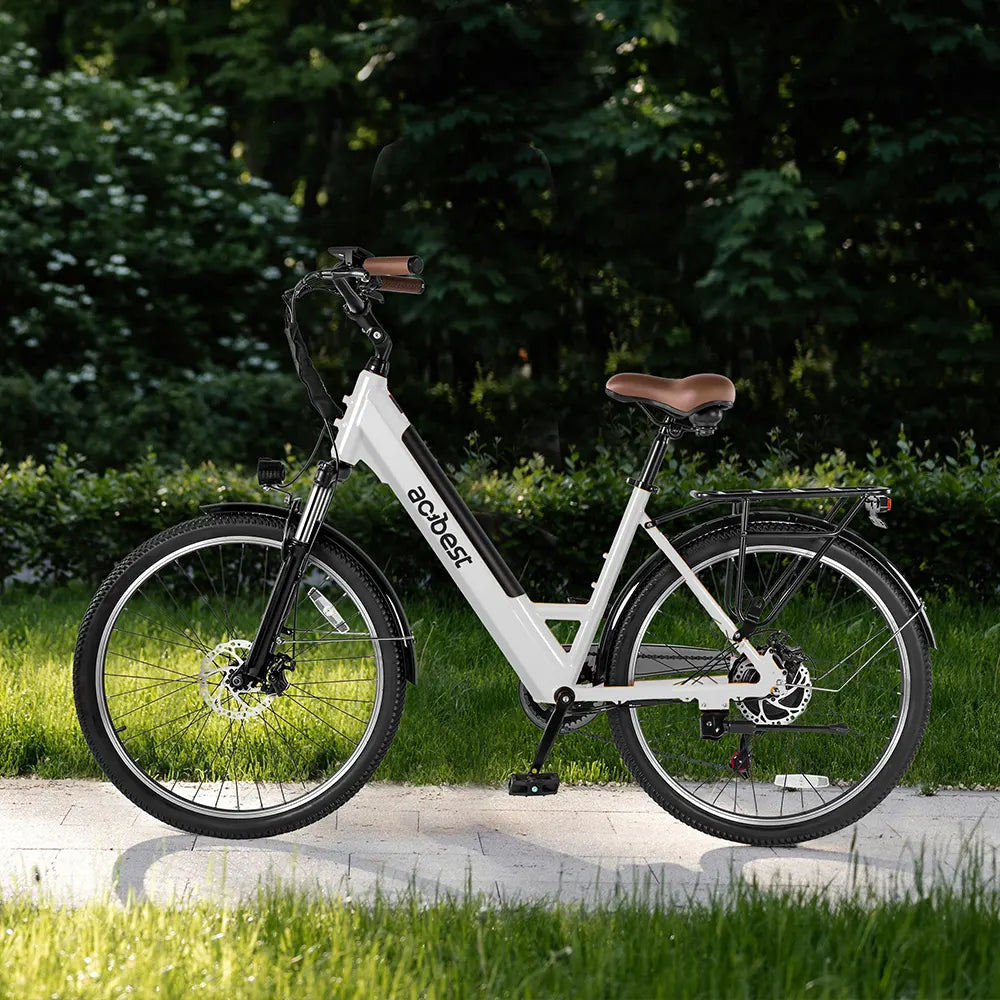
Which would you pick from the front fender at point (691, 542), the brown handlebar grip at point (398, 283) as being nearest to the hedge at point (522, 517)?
the front fender at point (691, 542)

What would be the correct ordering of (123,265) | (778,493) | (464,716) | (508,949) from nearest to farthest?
(508,949) < (778,493) < (464,716) < (123,265)

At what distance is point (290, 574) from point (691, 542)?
108 centimetres

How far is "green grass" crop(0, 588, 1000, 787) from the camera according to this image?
4.34 meters

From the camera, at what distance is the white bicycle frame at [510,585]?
372cm

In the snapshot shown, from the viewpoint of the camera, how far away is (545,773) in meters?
3.75

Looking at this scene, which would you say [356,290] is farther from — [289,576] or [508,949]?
[508,949]

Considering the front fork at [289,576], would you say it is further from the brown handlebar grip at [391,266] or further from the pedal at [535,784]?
the pedal at [535,784]

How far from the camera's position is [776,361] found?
1273cm

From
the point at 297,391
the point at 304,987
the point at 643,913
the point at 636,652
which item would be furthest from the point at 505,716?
the point at 297,391

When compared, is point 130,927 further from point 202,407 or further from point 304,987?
point 202,407

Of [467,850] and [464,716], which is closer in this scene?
[467,850]

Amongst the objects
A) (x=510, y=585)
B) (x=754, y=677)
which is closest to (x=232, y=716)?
(x=510, y=585)

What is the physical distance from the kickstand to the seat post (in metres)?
0.59

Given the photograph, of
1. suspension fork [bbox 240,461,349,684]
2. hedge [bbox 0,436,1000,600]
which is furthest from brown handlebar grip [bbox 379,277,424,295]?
hedge [bbox 0,436,1000,600]
